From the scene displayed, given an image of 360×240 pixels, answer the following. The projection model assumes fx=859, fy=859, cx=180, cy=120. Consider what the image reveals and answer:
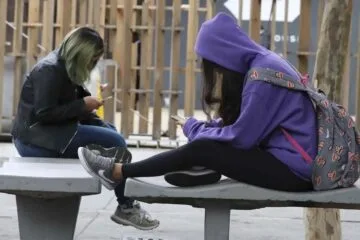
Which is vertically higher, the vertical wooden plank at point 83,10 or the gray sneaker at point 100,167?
the vertical wooden plank at point 83,10

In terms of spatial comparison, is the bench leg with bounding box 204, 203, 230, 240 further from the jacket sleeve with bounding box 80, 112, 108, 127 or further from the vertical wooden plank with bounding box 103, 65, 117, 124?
the vertical wooden plank with bounding box 103, 65, 117, 124

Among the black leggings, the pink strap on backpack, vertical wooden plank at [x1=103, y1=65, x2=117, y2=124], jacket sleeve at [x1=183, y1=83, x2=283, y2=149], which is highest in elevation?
jacket sleeve at [x1=183, y1=83, x2=283, y2=149]

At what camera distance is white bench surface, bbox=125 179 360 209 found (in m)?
4.16

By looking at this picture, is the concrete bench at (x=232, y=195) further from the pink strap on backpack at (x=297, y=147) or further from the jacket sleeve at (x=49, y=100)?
the jacket sleeve at (x=49, y=100)

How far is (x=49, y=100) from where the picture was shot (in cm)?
554

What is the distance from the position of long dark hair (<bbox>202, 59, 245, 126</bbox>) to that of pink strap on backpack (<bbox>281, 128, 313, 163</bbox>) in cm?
28

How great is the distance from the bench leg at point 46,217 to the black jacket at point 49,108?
619 millimetres

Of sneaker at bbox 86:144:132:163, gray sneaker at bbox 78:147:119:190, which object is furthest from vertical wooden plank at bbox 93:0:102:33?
gray sneaker at bbox 78:147:119:190

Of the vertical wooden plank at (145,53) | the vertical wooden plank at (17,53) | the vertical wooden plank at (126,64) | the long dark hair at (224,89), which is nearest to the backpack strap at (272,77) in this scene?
the long dark hair at (224,89)

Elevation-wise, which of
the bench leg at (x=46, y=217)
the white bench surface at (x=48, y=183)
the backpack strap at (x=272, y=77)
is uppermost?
the backpack strap at (x=272, y=77)

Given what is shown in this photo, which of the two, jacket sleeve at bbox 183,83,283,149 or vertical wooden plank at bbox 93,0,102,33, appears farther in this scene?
vertical wooden plank at bbox 93,0,102,33

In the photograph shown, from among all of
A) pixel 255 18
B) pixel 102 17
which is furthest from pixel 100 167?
pixel 102 17

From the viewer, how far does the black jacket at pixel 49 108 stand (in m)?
5.55

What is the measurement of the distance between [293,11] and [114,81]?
2.66m
